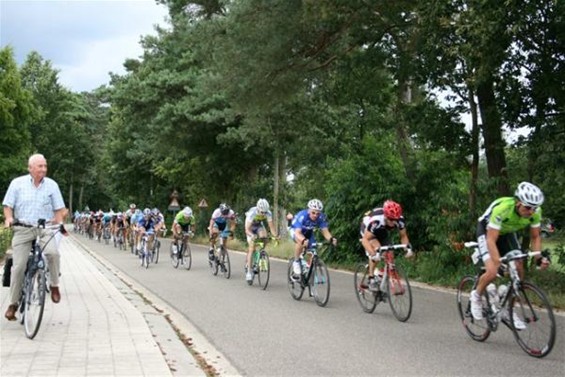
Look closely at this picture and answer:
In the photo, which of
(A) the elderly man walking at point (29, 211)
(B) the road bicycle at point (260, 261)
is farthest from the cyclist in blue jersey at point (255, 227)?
(A) the elderly man walking at point (29, 211)

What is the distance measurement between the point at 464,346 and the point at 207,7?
75.3ft

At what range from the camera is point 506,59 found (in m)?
11.6

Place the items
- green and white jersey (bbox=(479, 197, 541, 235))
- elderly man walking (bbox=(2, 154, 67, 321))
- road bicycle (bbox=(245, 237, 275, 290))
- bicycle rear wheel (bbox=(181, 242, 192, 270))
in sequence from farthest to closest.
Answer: bicycle rear wheel (bbox=(181, 242, 192, 270)) < road bicycle (bbox=(245, 237, 275, 290)) < elderly man walking (bbox=(2, 154, 67, 321)) < green and white jersey (bbox=(479, 197, 541, 235))

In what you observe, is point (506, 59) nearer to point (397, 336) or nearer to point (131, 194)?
point (397, 336)

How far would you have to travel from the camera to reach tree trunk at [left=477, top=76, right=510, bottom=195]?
13198mm

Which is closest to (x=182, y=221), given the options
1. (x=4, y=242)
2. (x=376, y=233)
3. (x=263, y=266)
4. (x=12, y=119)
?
(x=263, y=266)

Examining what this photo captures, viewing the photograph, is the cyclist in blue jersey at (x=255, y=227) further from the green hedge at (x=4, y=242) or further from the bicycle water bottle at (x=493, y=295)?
the green hedge at (x=4, y=242)

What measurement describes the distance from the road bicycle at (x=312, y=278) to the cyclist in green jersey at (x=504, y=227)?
3684 mm

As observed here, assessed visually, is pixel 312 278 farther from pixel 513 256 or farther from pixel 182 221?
pixel 182 221

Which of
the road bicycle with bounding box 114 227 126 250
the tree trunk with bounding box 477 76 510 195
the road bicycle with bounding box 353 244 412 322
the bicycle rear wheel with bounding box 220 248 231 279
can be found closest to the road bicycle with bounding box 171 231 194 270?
the bicycle rear wheel with bounding box 220 248 231 279

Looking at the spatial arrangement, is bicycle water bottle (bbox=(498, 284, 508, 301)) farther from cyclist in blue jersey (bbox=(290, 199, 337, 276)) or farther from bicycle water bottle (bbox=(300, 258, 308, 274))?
bicycle water bottle (bbox=(300, 258, 308, 274))

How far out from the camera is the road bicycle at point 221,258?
54.6ft

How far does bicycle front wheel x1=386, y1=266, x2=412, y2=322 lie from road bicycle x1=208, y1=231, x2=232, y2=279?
727 cm

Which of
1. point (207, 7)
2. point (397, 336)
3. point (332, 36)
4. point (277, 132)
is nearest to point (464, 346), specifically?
point (397, 336)
